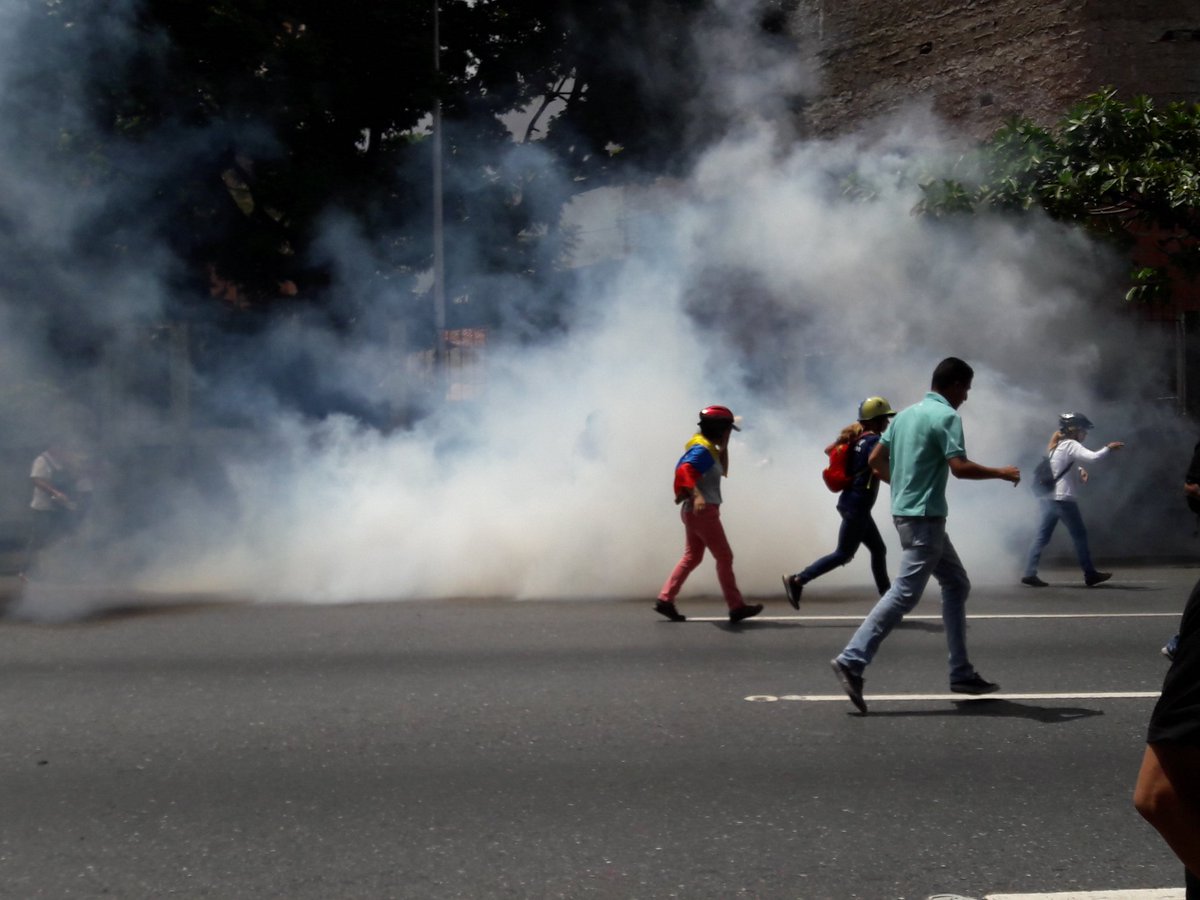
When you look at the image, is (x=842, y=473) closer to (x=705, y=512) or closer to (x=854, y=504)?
(x=854, y=504)

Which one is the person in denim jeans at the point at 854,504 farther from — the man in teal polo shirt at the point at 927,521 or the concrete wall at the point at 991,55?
the concrete wall at the point at 991,55

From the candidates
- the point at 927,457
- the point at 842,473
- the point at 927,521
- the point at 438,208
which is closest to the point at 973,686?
the point at 927,521

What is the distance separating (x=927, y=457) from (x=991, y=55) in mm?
14704

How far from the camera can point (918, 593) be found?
591cm

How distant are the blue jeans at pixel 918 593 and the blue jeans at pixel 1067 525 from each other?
16.1ft

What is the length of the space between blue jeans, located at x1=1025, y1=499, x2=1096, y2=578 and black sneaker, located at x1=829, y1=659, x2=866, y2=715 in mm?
5325

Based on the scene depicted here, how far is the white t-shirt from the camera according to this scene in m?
10.6

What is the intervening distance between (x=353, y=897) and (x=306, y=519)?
7.99 meters

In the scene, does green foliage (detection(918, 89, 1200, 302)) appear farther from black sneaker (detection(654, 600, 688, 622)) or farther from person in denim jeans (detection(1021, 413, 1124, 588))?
black sneaker (detection(654, 600, 688, 622))

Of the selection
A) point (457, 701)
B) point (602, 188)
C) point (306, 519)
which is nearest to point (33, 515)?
point (306, 519)

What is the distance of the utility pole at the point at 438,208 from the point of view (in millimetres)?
16375

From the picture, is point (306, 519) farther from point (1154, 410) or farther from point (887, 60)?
point (887, 60)

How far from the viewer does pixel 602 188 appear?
16.8 metres

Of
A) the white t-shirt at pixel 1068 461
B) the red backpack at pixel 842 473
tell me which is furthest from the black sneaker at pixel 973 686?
the white t-shirt at pixel 1068 461
